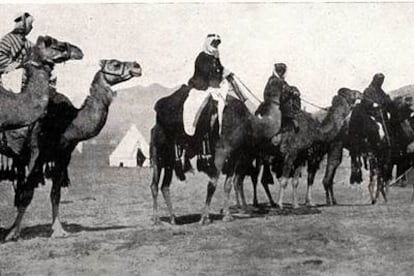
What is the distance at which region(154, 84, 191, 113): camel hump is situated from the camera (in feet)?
24.0

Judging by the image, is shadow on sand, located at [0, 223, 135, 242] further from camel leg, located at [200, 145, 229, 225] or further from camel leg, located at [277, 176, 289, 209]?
camel leg, located at [277, 176, 289, 209]

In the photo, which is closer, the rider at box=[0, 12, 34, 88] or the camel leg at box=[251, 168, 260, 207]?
the rider at box=[0, 12, 34, 88]

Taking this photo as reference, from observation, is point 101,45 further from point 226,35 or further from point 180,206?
point 180,206

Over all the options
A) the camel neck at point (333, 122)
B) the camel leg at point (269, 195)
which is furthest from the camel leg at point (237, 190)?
the camel neck at point (333, 122)

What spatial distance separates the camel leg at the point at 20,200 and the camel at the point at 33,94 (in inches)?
19.1

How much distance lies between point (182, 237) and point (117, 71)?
1.61m

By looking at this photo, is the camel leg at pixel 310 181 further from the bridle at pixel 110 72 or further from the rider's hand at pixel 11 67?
the rider's hand at pixel 11 67

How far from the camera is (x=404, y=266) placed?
6699 millimetres

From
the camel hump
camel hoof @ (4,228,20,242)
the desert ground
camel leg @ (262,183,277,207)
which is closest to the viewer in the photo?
the desert ground

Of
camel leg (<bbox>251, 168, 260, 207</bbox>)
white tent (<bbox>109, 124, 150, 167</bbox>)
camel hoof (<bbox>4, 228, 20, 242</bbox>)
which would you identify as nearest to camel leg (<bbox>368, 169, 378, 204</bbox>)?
camel leg (<bbox>251, 168, 260, 207</bbox>)

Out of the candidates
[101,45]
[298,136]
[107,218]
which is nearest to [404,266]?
[298,136]

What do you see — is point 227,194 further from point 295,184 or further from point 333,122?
point 333,122

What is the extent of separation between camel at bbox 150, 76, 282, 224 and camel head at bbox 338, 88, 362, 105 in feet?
3.08

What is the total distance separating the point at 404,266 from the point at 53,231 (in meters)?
3.07
